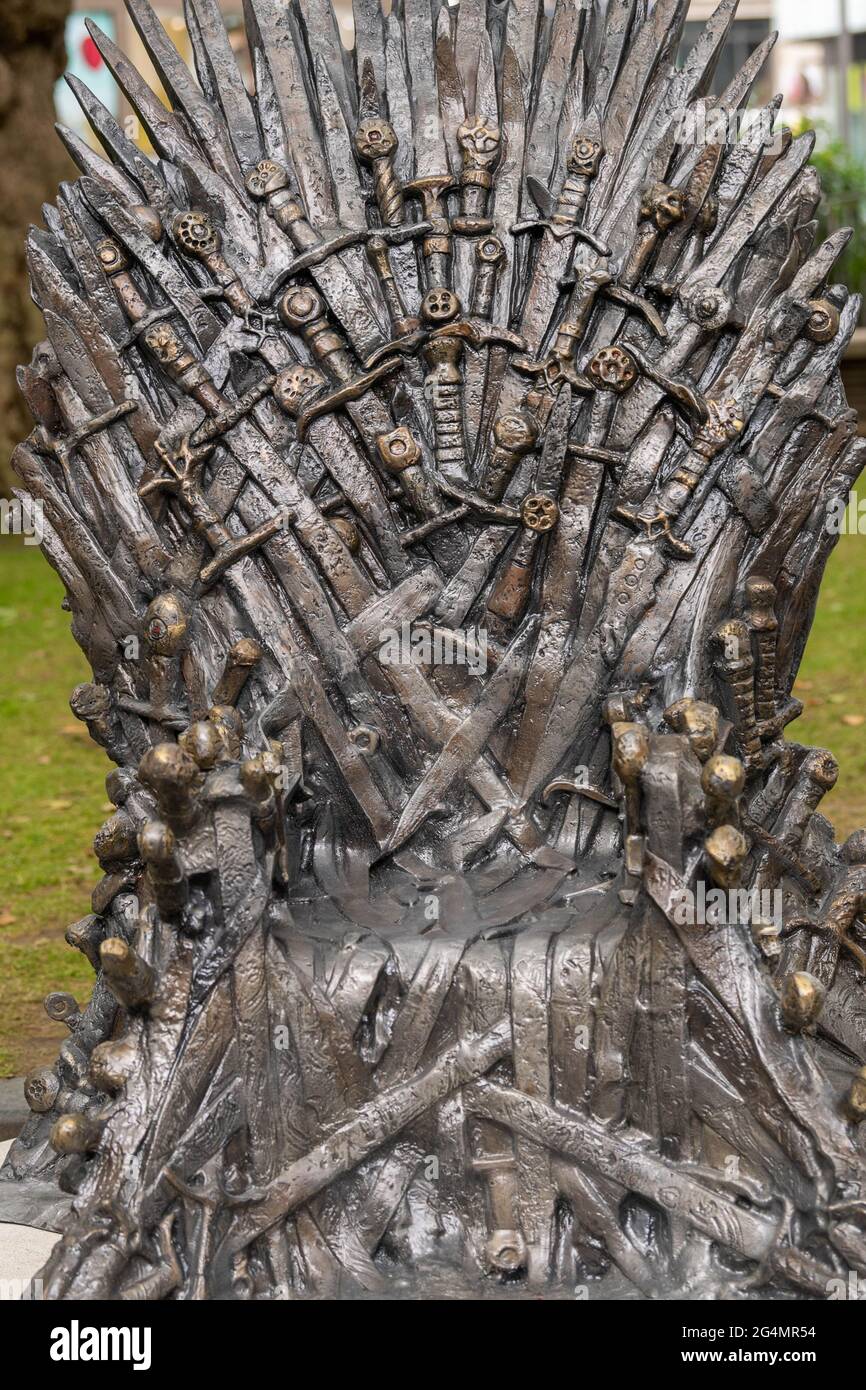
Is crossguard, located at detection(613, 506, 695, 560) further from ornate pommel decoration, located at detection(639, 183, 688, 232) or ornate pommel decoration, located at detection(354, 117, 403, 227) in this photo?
ornate pommel decoration, located at detection(354, 117, 403, 227)

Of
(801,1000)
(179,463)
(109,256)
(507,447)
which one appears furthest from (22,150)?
(801,1000)

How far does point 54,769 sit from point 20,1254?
18.2ft

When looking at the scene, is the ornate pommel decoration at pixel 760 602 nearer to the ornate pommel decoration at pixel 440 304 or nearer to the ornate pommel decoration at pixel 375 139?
the ornate pommel decoration at pixel 440 304

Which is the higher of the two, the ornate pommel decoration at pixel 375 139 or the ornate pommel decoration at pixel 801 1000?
the ornate pommel decoration at pixel 375 139

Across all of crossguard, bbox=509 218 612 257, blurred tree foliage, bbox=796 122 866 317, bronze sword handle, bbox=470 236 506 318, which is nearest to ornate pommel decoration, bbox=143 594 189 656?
bronze sword handle, bbox=470 236 506 318

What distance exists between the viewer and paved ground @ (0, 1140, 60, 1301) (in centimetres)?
392

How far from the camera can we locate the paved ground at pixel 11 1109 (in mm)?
5398

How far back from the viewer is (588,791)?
4.38m

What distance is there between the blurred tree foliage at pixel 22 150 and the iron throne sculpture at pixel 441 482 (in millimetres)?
9036

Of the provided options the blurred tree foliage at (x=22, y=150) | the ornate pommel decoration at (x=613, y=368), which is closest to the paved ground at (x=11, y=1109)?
the ornate pommel decoration at (x=613, y=368)

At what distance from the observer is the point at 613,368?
4.49 meters

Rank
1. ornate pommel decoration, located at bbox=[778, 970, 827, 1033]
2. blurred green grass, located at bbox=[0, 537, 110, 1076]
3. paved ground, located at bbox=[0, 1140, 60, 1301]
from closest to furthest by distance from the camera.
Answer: ornate pommel decoration, located at bbox=[778, 970, 827, 1033] → paved ground, located at bbox=[0, 1140, 60, 1301] → blurred green grass, located at bbox=[0, 537, 110, 1076]

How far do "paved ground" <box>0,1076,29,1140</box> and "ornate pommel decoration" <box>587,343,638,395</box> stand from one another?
9.44ft
